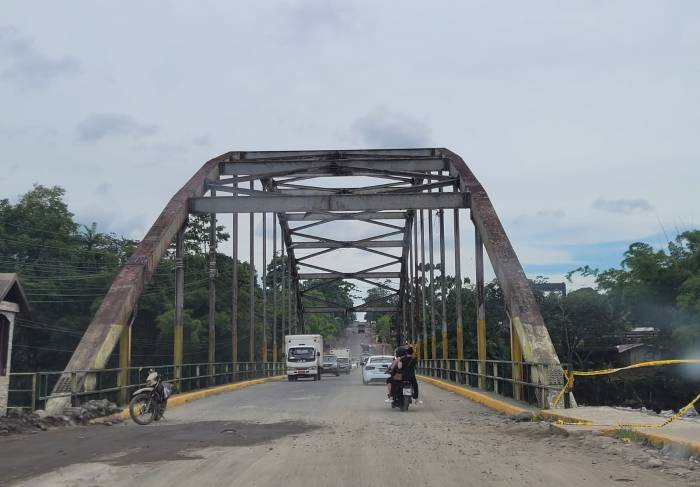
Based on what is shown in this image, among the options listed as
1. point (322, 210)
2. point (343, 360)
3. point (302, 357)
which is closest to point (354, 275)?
point (343, 360)

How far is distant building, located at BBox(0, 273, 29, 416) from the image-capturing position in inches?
555

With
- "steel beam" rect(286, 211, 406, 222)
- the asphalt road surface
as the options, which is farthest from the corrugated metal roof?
"steel beam" rect(286, 211, 406, 222)

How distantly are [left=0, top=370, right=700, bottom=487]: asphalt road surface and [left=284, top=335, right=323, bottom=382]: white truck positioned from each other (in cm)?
2659

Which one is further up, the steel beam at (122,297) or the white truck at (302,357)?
the steel beam at (122,297)

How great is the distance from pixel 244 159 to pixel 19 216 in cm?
3189

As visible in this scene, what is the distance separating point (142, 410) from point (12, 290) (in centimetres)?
420

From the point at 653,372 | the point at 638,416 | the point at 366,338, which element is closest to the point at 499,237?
the point at 638,416

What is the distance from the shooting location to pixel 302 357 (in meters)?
40.5

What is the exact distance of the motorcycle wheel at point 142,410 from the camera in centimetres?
1330

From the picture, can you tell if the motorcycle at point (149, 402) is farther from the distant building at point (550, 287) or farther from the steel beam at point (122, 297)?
the distant building at point (550, 287)

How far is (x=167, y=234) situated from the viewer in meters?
21.4

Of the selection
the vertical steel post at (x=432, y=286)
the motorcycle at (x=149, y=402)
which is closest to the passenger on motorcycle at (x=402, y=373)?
the motorcycle at (x=149, y=402)

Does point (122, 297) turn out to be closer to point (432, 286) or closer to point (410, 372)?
point (410, 372)

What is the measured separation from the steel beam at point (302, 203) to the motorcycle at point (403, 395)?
857cm
